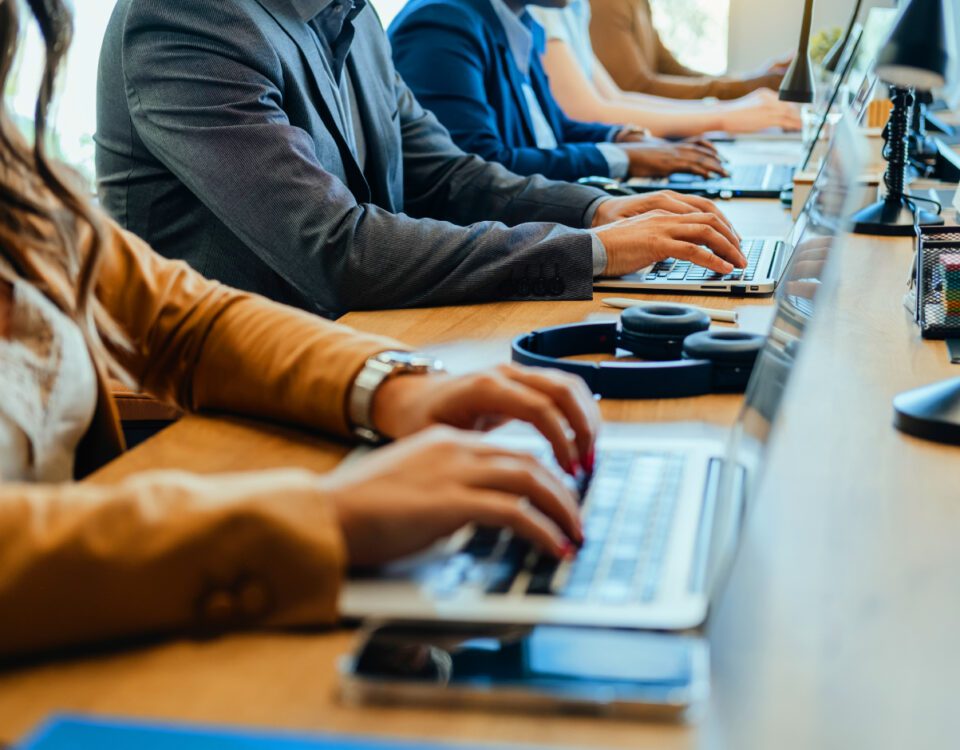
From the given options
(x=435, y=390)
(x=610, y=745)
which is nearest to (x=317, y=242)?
(x=435, y=390)

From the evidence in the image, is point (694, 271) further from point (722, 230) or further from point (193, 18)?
point (193, 18)

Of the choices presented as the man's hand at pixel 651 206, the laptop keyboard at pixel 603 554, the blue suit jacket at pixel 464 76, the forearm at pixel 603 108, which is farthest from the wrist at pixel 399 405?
the forearm at pixel 603 108

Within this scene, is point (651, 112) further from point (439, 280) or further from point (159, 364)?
point (159, 364)

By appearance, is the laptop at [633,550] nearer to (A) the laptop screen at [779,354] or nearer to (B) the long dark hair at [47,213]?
(A) the laptop screen at [779,354]

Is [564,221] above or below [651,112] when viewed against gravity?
above

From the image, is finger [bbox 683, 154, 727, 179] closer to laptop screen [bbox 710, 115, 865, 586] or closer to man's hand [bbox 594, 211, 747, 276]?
man's hand [bbox 594, 211, 747, 276]

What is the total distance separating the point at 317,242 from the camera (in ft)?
4.49

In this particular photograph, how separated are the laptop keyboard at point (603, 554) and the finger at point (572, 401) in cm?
3

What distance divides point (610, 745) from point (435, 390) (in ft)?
1.24

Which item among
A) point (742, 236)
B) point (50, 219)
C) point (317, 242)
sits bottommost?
point (742, 236)

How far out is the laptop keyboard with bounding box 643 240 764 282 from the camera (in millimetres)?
1408

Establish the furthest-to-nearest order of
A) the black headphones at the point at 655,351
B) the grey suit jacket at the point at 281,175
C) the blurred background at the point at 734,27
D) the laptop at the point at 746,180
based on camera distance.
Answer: the blurred background at the point at 734,27 → the laptop at the point at 746,180 → the grey suit jacket at the point at 281,175 → the black headphones at the point at 655,351

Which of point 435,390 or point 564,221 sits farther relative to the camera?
point 564,221

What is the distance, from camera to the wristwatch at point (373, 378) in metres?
0.88
